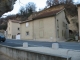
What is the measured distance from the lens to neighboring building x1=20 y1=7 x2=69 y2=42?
113 ft

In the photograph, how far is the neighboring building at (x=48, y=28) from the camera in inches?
1353

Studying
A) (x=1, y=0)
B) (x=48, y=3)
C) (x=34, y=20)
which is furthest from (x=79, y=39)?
(x=48, y=3)

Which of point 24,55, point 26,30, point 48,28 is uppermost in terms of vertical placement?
point 48,28

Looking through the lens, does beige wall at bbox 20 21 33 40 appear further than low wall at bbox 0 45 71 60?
Yes

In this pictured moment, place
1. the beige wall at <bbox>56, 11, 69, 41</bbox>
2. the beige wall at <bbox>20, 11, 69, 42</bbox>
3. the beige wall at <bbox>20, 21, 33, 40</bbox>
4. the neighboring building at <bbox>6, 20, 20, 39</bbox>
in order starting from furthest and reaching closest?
the neighboring building at <bbox>6, 20, 20, 39</bbox> → the beige wall at <bbox>20, 21, 33, 40</bbox> → the beige wall at <bbox>56, 11, 69, 41</bbox> → the beige wall at <bbox>20, 11, 69, 42</bbox>

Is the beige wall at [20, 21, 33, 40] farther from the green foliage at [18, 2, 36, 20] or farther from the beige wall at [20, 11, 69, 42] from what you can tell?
the green foliage at [18, 2, 36, 20]

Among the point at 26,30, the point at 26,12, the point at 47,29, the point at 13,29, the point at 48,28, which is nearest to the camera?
the point at 48,28

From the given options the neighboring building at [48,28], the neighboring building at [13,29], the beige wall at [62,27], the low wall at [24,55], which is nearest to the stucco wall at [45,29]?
the neighboring building at [48,28]

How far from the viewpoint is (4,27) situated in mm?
78188

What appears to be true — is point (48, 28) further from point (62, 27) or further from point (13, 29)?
point (13, 29)

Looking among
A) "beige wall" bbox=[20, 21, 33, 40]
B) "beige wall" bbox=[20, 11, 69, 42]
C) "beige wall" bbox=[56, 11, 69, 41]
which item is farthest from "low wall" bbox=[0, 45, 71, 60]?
"beige wall" bbox=[20, 21, 33, 40]

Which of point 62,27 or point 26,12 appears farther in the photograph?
point 26,12

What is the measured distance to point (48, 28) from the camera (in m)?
35.4

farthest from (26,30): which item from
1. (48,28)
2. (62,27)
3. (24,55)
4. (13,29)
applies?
(24,55)
